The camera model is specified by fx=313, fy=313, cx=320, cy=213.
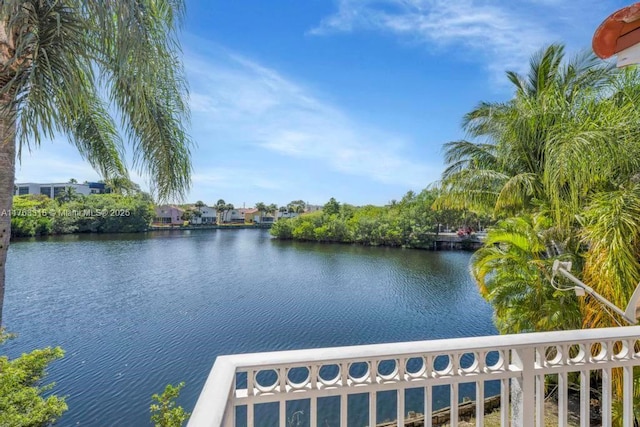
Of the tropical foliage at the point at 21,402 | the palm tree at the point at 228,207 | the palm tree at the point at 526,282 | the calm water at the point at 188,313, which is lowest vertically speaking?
the calm water at the point at 188,313

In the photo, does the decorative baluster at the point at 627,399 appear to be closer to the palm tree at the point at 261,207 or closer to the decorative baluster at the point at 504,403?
the decorative baluster at the point at 504,403

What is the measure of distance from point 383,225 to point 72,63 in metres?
27.8

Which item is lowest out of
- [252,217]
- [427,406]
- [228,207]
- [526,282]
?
[526,282]

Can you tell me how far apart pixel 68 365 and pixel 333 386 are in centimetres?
976

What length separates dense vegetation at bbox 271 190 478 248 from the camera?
27.3 meters

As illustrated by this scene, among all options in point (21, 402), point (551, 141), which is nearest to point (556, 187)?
point (551, 141)

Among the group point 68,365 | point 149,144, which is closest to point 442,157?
point 149,144

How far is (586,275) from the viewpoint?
2941 millimetres

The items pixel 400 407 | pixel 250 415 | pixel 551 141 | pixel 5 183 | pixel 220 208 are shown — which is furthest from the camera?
pixel 220 208

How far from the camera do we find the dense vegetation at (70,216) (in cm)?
2400

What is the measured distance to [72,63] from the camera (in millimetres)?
1705

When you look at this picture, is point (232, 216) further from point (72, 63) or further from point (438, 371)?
point (438, 371)

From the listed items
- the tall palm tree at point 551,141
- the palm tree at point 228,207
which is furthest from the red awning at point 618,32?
the palm tree at point 228,207

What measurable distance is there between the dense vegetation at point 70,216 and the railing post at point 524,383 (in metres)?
24.1
